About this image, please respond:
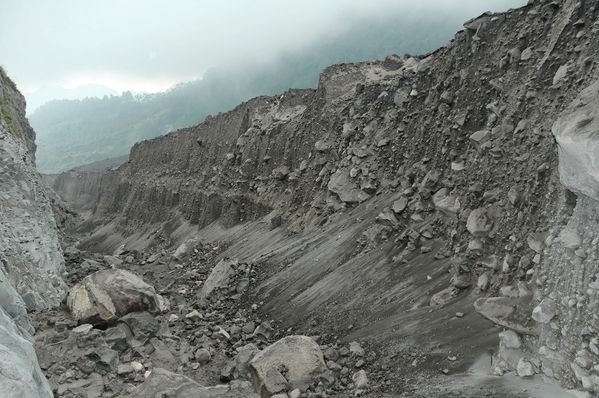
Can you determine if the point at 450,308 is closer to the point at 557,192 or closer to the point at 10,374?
the point at 557,192

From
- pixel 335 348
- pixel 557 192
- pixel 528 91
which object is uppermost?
pixel 528 91

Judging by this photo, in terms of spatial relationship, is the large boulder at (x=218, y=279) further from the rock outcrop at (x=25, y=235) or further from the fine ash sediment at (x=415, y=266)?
the rock outcrop at (x=25, y=235)

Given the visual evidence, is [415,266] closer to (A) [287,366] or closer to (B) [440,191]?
(B) [440,191]

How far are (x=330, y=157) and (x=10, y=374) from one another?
16.9 metres

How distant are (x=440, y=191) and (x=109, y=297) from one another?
10.0 m

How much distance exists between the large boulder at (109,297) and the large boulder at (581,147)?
1141cm

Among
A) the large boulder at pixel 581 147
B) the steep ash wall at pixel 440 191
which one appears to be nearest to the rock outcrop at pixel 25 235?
the steep ash wall at pixel 440 191

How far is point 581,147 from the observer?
6.70m

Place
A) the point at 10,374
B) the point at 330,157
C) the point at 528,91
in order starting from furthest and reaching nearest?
the point at 330,157 → the point at 528,91 → the point at 10,374

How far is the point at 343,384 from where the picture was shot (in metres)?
9.60

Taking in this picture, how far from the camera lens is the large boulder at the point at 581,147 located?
21.4ft

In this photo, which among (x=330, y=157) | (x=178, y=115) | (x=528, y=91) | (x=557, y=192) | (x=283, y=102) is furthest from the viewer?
(x=178, y=115)

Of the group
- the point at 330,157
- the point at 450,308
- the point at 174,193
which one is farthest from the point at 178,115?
the point at 450,308

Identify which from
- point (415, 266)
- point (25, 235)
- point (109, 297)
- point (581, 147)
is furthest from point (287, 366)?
point (25, 235)
